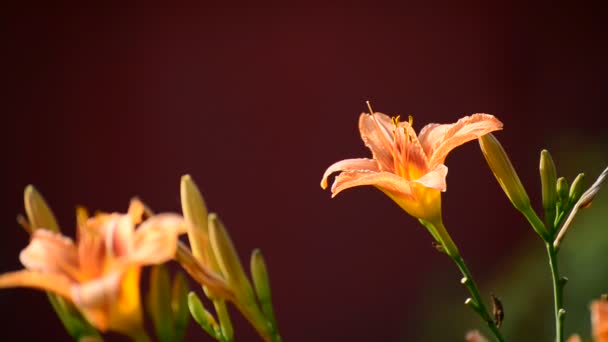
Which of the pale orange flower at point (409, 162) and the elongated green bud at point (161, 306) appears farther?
A: the pale orange flower at point (409, 162)

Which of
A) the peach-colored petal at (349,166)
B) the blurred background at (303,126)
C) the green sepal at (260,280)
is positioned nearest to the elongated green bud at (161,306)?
the green sepal at (260,280)

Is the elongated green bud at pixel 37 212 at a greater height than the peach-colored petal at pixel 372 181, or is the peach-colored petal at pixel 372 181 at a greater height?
the elongated green bud at pixel 37 212

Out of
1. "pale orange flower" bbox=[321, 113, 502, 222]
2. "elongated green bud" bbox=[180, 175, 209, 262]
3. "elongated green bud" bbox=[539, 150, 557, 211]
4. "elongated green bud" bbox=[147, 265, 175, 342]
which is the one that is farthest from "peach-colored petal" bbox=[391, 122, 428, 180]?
"elongated green bud" bbox=[147, 265, 175, 342]

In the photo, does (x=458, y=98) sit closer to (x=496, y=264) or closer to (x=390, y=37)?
(x=390, y=37)

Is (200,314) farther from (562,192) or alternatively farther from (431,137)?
(562,192)

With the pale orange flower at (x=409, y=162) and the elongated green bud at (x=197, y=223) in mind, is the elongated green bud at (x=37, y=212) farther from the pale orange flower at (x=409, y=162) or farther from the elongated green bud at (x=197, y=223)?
the pale orange flower at (x=409, y=162)

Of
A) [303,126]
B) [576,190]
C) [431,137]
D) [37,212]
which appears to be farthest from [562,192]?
[303,126]
